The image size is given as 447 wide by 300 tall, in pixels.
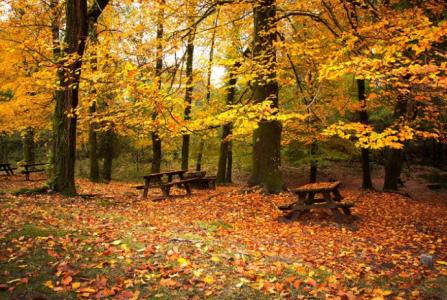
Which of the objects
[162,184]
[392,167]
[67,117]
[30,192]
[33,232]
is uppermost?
[67,117]

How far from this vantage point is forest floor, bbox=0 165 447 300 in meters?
4.48

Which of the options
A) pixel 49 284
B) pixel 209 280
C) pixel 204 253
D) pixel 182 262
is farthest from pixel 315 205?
pixel 49 284

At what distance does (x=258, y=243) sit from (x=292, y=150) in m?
14.3

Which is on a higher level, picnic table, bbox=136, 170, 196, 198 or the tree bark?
the tree bark

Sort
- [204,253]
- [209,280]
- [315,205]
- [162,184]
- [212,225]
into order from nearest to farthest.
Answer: [209,280] < [204,253] < [212,225] < [315,205] < [162,184]

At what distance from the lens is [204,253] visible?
570 cm

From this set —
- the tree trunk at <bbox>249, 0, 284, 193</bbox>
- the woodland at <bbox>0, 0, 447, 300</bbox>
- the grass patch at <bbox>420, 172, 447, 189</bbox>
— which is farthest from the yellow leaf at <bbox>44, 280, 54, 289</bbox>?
the grass patch at <bbox>420, 172, 447, 189</bbox>

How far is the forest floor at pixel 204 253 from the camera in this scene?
448 centimetres

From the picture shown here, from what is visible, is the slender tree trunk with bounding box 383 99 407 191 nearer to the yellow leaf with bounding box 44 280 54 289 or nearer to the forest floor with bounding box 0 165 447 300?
the forest floor with bounding box 0 165 447 300

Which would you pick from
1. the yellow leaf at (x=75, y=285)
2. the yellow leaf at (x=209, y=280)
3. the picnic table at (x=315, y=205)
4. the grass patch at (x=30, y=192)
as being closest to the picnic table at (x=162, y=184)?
the grass patch at (x=30, y=192)

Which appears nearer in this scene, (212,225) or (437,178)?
(212,225)

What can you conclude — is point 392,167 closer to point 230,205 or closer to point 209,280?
point 230,205

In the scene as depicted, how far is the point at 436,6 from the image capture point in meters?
8.84

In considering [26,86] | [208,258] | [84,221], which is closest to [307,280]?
[208,258]
